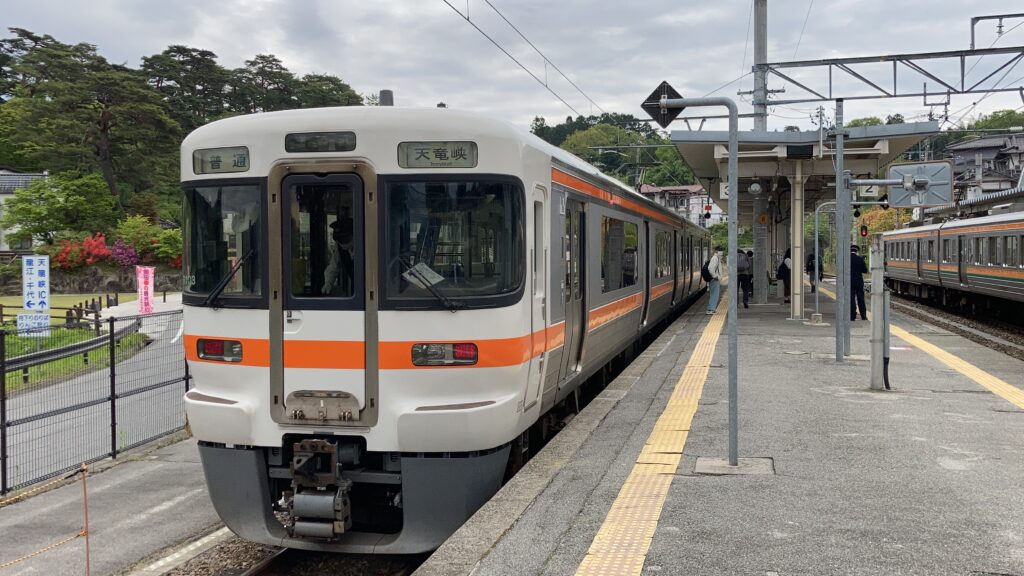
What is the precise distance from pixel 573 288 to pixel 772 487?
2.51 meters

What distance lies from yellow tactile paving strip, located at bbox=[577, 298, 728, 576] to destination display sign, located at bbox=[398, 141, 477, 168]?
7.52ft

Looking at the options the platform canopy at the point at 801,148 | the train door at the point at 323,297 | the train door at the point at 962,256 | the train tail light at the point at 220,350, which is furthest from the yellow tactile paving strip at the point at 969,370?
the train door at the point at 962,256

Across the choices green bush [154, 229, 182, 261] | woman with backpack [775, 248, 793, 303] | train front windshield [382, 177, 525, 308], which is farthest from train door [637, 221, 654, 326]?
green bush [154, 229, 182, 261]

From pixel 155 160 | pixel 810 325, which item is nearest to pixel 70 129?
pixel 155 160

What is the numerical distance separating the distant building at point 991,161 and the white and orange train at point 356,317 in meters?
53.6

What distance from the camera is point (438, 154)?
5551mm

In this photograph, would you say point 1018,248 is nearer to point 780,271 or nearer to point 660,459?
point 780,271

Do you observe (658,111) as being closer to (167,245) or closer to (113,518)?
(113,518)

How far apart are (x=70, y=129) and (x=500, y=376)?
5756 cm

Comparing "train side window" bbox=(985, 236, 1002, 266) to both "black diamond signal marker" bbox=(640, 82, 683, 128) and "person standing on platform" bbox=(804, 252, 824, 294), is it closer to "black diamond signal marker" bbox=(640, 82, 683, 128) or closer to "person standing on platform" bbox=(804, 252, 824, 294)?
"person standing on platform" bbox=(804, 252, 824, 294)

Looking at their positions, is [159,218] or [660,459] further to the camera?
[159,218]

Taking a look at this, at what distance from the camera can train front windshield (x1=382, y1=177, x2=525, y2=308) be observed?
5.48 meters

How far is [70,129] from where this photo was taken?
55375 mm

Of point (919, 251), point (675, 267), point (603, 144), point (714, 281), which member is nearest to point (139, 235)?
point (603, 144)
